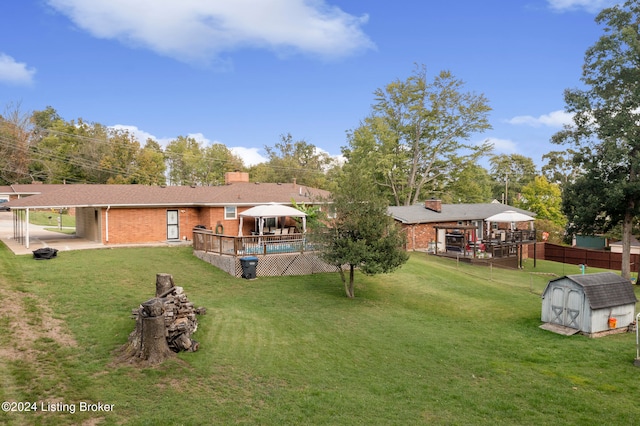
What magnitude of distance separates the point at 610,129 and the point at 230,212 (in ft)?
75.1

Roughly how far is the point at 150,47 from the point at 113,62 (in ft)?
21.8

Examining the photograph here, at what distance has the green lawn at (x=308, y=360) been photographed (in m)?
7.02

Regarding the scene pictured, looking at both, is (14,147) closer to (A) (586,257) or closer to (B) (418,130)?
(B) (418,130)

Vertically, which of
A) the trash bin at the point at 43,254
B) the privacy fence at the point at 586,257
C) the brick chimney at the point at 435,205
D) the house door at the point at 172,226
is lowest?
the privacy fence at the point at 586,257

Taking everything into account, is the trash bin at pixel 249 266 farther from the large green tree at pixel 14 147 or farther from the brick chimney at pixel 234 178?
the large green tree at pixel 14 147

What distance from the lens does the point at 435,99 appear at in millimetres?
45312

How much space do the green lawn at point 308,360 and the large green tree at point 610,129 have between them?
41.0 ft

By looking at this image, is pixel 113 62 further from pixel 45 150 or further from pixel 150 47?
pixel 45 150

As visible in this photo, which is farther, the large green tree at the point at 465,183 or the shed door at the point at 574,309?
the large green tree at the point at 465,183

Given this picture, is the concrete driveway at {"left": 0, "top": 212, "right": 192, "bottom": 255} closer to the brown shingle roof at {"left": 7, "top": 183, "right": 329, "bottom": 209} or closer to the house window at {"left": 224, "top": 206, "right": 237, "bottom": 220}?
the brown shingle roof at {"left": 7, "top": 183, "right": 329, "bottom": 209}

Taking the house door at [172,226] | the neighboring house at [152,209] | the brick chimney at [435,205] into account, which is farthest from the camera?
the brick chimney at [435,205]

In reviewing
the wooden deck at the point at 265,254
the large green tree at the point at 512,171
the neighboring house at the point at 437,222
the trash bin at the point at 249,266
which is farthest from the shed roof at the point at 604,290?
the large green tree at the point at 512,171

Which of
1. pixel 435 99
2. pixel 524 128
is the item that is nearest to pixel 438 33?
pixel 435 99

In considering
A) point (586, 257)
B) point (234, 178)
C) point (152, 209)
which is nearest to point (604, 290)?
point (152, 209)
